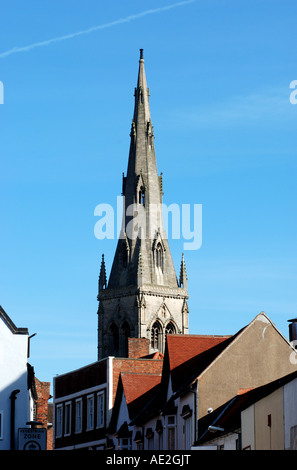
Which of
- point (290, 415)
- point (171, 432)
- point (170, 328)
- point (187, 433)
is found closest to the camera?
point (290, 415)

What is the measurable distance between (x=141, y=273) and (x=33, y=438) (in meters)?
121

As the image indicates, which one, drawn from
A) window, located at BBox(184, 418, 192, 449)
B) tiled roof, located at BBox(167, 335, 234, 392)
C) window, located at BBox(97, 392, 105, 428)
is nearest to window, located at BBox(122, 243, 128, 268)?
window, located at BBox(97, 392, 105, 428)

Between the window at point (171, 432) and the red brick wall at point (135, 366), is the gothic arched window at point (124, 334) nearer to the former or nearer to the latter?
the red brick wall at point (135, 366)

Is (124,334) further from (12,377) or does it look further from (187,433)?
(187,433)

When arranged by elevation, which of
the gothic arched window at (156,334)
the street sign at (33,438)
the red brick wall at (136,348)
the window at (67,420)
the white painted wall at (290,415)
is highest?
the gothic arched window at (156,334)

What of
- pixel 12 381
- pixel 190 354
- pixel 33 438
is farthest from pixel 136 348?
pixel 33 438

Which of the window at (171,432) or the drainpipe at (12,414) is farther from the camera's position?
the drainpipe at (12,414)

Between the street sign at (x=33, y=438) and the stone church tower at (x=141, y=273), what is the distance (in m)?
116

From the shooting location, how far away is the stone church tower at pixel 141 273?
500ft

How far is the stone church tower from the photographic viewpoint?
152375 mm

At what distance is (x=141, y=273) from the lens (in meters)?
154

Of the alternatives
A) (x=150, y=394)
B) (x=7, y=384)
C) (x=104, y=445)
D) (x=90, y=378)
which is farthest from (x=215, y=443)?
(x=90, y=378)

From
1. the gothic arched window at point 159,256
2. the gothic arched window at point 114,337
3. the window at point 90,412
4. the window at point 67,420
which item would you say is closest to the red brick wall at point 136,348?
the window at point 67,420

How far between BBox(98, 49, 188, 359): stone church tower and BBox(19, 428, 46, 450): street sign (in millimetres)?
116329
